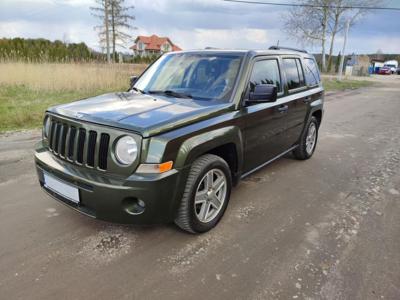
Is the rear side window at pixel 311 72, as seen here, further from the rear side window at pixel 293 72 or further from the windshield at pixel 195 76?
the windshield at pixel 195 76

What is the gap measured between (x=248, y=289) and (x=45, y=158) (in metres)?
2.18

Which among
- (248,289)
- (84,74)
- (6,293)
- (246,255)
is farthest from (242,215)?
(84,74)

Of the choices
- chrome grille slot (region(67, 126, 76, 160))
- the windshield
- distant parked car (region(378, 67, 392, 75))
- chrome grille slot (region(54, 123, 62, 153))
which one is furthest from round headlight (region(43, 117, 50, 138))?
distant parked car (region(378, 67, 392, 75))

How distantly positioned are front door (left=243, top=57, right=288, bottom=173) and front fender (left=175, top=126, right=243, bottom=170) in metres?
0.19

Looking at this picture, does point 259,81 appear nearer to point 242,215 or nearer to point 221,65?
point 221,65

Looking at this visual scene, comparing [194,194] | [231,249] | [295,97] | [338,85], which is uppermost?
[295,97]

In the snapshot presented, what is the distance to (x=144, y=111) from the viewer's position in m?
2.86

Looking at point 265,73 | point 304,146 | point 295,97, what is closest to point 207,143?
point 265,73

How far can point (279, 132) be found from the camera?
421 centimetres

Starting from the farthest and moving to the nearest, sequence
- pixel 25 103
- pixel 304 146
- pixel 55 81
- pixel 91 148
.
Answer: pixel 55 81 < pixel 25 103 < pixel 304 146 < pixel 91 148

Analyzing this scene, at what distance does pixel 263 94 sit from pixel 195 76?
2.87 feet

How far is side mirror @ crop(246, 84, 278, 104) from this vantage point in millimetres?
3281

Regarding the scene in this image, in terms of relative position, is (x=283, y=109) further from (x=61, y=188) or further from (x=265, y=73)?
(x=61, y=188)

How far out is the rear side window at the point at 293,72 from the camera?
4.38 meters
